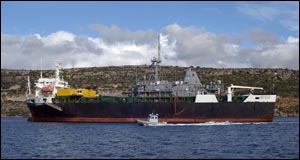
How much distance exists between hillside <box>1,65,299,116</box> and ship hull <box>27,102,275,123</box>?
163ft

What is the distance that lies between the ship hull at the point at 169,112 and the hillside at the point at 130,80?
4971 cm

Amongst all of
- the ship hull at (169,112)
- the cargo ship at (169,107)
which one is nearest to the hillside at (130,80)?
the cargo ship at (169,107)

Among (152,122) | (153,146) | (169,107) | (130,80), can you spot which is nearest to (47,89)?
(169,107)

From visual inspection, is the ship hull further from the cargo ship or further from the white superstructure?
the white superstructure

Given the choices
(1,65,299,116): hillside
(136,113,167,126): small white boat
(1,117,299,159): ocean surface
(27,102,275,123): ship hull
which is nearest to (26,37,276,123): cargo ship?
(27,102,275,123): ship hull

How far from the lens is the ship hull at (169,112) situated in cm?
7838

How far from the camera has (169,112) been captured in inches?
3105

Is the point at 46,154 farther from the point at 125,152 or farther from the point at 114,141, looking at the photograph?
the point at 114,141

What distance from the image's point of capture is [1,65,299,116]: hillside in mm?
130500

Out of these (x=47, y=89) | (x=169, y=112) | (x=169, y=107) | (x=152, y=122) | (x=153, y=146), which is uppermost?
(x=47, y=89)

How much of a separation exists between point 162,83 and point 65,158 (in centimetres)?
5080

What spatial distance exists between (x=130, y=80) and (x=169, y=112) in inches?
3047

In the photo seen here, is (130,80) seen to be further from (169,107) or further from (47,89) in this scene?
(169,107)

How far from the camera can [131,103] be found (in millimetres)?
79688
